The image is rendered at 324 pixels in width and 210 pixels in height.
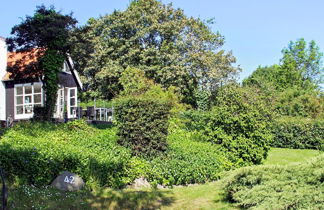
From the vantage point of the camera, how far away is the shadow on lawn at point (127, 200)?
18.6ft

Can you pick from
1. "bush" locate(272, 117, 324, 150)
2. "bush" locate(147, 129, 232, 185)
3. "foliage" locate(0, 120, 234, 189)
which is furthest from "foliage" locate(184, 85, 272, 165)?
"bush" locate(272, 117, 324, 150)

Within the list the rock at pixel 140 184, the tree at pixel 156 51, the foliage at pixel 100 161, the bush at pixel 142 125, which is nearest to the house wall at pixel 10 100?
the tree at pixel 156 51

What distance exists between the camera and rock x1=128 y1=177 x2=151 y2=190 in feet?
24.9

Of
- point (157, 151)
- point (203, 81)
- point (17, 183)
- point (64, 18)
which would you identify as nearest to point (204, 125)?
point (157, 151)

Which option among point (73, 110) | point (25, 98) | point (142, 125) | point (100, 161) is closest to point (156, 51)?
point (73, 110)

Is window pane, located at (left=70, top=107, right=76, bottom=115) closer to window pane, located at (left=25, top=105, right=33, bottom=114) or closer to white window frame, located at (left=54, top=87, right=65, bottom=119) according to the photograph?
white window frame, located at (left=54, top=87, right=65, bottom=119)

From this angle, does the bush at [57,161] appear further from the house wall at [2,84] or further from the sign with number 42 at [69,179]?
the house wall at [2,84]

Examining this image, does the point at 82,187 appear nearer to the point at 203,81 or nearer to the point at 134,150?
the point at 134,150

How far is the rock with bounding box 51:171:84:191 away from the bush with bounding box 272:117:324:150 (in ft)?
43.3

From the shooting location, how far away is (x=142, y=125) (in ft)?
28.3

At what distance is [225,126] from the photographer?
10.1m

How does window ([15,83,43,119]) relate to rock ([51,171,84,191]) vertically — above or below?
above

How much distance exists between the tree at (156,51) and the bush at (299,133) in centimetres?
1369

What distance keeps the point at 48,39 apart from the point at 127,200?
15.2 metres
